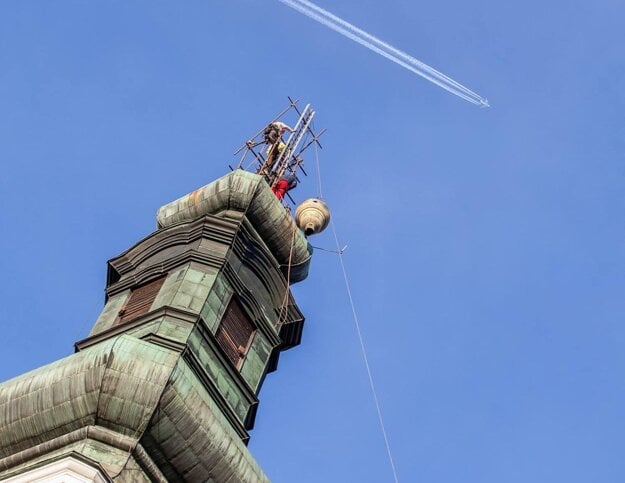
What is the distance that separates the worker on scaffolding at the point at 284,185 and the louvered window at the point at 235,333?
814cm

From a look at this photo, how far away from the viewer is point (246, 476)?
27.6 m

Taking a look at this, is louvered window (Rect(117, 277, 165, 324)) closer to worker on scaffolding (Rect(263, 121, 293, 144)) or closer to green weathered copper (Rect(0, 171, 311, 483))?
green weathered copper (Rect(0, 171, 311, 483))

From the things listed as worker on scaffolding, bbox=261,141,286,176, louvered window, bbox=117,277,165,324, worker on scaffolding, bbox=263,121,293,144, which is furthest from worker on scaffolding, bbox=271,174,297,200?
louvered window, bbox=117,277,165,324

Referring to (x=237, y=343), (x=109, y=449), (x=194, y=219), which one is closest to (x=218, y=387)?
(x=237, y=343)

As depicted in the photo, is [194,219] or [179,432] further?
[194,219]

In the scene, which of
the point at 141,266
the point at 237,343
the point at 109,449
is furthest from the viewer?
the point at 141,266

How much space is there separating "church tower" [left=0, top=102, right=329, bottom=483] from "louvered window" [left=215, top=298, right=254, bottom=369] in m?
0.04

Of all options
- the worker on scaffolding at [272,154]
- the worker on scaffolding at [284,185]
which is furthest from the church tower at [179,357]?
the worker on scaffolding at [272,154]

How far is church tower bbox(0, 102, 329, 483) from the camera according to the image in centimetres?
2622

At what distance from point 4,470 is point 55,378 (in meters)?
2.13

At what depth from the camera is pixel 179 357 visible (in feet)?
93.0

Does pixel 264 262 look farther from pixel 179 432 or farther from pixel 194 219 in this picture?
pixel 179 432

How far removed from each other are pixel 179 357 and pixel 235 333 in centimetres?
524

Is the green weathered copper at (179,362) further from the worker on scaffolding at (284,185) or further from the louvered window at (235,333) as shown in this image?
the worker on scaffolding at (284,185)
